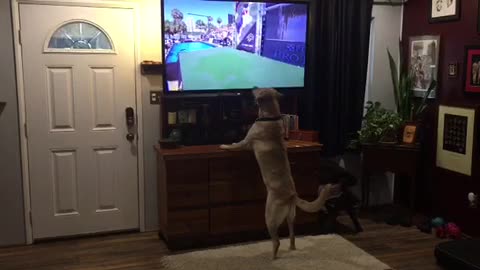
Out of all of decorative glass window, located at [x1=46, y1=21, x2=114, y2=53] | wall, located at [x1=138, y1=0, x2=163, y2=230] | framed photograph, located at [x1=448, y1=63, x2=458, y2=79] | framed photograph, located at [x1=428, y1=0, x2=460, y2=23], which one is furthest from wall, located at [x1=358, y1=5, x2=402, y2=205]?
decorative glass window, located at [x1=46, y1=21, x2=114, y2=53]

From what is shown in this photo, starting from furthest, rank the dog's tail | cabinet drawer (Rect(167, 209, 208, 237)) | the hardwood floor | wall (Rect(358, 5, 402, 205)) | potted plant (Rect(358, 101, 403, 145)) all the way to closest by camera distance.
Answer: wall (Rect(358, 5, 402, 205)), potted plant (Rect(358, 101, 403, 145)), cabinet drawer (Rect(167, 209, 208, 237)), the hardwood floor, the dog's tail

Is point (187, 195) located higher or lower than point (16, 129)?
lower

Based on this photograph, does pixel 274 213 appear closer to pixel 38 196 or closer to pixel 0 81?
pixel 38 196

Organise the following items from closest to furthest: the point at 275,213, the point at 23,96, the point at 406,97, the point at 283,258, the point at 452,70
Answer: the point at 275,213
the point at 283,258
the point at 23,96
the point at 452,70
the point at 406,97

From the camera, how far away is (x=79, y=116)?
4.08 metres

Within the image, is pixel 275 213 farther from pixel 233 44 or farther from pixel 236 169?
pixel 233 44

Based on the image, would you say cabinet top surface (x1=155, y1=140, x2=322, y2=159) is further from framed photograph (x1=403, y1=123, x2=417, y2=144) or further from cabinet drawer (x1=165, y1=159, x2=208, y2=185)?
framed photograph (x1=403, y1=123, x2=417, y2=144)

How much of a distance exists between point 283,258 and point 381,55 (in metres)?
2.37

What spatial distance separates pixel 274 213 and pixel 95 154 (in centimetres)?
161

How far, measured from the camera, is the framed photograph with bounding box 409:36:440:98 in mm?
4559

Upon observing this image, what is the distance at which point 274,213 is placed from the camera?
3.57 meters

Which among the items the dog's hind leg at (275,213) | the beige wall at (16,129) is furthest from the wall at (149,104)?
the dog's hind leg at (275,213)

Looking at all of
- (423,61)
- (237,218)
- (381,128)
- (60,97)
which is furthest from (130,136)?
(423,61)

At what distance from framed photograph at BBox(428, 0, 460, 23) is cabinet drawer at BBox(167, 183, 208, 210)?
8.33 ft
